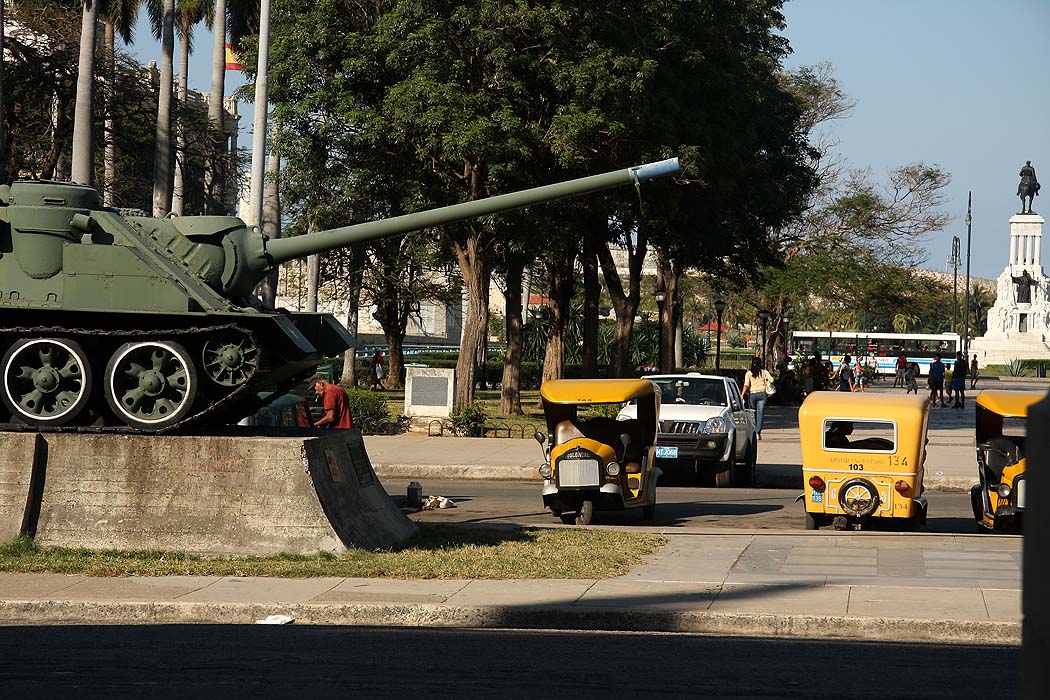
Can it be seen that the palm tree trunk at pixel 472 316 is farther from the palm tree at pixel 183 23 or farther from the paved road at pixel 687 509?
the palm tree at pixel 183 23

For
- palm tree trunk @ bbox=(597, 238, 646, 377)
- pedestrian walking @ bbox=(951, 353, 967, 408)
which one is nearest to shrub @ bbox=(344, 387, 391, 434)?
palm tree trunk @ bbox=(597, 238, 646, 377)

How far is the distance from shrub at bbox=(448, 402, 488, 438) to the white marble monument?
216 feet

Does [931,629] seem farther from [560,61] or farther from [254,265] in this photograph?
[560,61]

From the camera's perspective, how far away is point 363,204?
2944 cm

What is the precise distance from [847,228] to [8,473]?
1690 inches

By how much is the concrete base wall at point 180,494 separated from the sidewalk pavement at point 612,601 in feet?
2.97

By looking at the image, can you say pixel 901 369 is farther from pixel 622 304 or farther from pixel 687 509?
pixel 687 509

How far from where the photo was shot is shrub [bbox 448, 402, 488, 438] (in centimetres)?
2673

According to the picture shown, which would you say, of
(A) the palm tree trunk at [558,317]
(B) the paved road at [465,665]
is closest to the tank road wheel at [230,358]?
(B) the paved road at [465,665]

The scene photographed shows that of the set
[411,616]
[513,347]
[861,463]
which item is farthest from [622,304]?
[411,616]

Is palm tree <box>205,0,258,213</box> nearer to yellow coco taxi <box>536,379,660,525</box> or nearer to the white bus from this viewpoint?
yellow coco taxi <box>536,379,660,525</box>

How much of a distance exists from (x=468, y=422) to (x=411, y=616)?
17.7m

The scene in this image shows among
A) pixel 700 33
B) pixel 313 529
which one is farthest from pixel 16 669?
pixel 700 33

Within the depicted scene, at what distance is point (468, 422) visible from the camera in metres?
26.8
